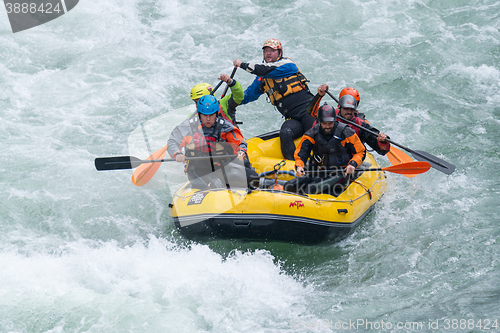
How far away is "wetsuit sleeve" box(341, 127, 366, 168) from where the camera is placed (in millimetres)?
4992

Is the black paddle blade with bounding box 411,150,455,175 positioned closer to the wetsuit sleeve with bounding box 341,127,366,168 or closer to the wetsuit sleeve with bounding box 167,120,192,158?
the wetsuit sleeve with bounding box 341,127,366,168

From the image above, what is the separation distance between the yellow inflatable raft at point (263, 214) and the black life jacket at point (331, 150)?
1.18ft

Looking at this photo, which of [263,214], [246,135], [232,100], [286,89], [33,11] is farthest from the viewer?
[33,11]

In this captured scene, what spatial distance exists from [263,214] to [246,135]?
2975 mm

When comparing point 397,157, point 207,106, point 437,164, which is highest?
point 207,106

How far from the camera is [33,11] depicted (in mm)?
10469

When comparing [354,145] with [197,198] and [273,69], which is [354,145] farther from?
[197,198]

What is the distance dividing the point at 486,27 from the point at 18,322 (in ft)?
31.6

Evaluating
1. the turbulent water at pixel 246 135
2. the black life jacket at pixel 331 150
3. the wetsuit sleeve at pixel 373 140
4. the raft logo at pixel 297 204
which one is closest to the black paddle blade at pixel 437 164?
the wetsuit sleeve at pixel 373 140

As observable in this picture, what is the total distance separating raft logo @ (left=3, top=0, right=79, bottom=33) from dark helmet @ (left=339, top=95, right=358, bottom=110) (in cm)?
753

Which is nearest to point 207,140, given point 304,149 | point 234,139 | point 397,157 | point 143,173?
point 234,139

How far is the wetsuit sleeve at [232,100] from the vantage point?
574 centimetres

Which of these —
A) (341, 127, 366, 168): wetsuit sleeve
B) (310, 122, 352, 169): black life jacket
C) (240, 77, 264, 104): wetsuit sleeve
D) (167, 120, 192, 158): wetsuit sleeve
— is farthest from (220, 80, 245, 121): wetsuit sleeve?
(341, 127, 366, 168): wetsuit sleeve

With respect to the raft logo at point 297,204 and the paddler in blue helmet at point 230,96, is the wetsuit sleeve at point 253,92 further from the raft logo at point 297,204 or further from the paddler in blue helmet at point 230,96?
the raft logo at point 297,204
